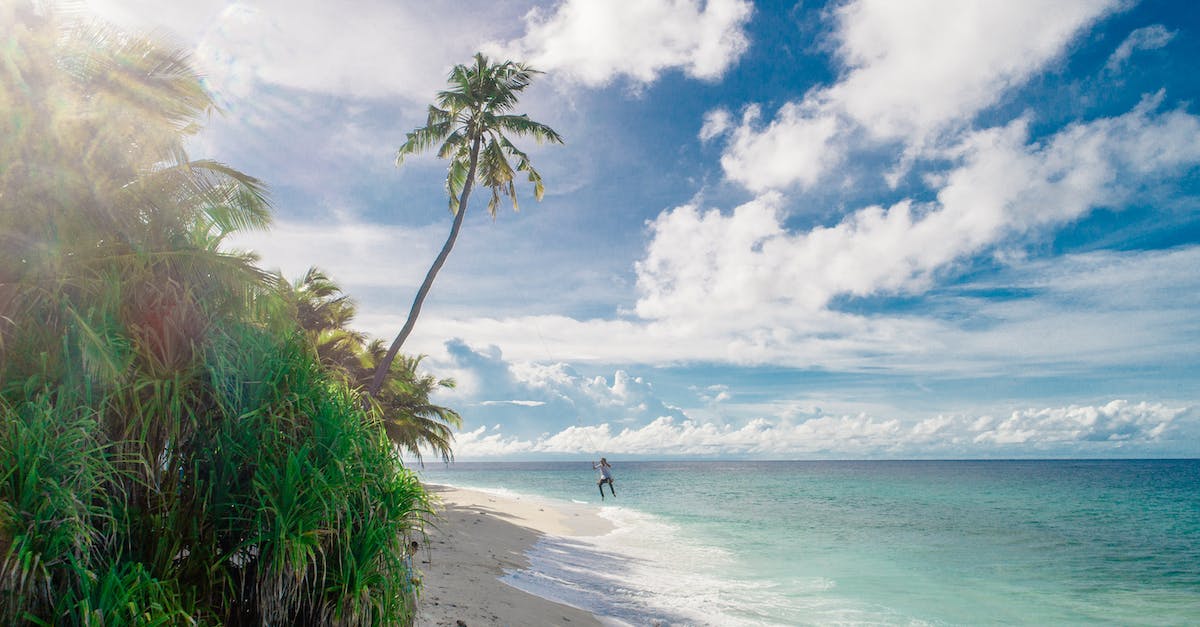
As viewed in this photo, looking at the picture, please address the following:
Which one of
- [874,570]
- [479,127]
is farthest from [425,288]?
[874,570]

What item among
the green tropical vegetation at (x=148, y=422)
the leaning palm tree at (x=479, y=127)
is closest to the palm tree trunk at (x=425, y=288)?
the leaning palm tree at (x=479, y=127)

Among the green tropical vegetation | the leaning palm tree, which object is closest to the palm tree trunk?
the leaning palm tree

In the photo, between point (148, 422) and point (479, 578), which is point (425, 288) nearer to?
point (479, 578)

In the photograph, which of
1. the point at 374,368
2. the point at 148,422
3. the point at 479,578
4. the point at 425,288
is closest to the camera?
the point at 148,422

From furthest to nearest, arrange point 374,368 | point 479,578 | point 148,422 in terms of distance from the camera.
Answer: point 374,368 → point 479,578 → point 148,422

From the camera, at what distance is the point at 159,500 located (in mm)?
5160

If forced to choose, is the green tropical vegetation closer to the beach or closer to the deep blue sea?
the beach

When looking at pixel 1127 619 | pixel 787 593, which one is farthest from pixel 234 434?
pixel 1127 619

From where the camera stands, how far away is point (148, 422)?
5.07 metres

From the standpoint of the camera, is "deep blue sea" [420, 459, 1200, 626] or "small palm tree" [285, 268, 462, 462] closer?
"deep blue sea" [420, 459, 1200, 626]

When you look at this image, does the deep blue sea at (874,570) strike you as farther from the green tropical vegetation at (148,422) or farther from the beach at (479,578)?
the green tropical vegetation at (148,422)

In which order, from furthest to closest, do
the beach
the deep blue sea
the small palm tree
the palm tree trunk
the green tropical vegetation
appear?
the small palm tree → the palm tree trunk → the deep blue sea → the beach → the green tropical vegetation

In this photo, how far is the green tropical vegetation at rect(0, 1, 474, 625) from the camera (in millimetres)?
4289

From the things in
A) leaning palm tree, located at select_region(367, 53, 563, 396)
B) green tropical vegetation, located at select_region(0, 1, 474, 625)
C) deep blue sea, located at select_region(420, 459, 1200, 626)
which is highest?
leaning palm tree, located at select_region(367, 53, 563, 396)
